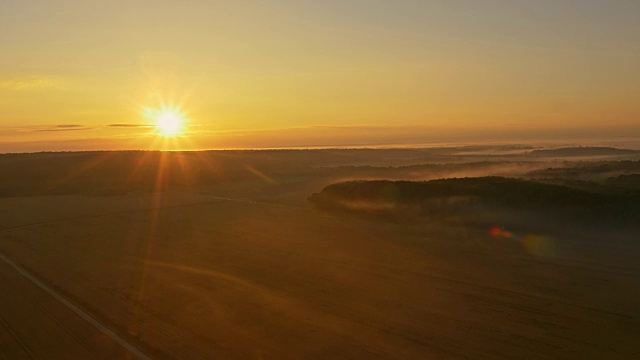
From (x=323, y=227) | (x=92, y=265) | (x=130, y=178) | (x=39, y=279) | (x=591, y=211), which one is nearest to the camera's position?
(x=39, y=279)

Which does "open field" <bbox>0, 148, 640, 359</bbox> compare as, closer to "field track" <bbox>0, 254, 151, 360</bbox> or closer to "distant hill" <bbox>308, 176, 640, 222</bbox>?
"field track" <bbox>0, 254, 151, 360</bbox>

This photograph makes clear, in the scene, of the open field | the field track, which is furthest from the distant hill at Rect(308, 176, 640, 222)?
the field track

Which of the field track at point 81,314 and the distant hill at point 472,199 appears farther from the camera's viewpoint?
the distant hill at point 472,199

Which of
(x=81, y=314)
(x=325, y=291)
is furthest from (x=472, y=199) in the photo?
(x=81, y=314)

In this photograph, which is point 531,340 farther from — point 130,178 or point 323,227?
point 130,178

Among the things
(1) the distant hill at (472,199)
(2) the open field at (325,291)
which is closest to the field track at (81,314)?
(2) the open field at (325,291)

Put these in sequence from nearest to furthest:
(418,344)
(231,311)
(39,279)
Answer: (418,344) < (231,311) < (39,279)

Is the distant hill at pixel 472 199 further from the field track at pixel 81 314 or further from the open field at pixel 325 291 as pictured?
the field track at pixel 81 314

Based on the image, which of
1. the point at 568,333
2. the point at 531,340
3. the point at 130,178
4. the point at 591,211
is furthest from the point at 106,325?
the point at 130,178
